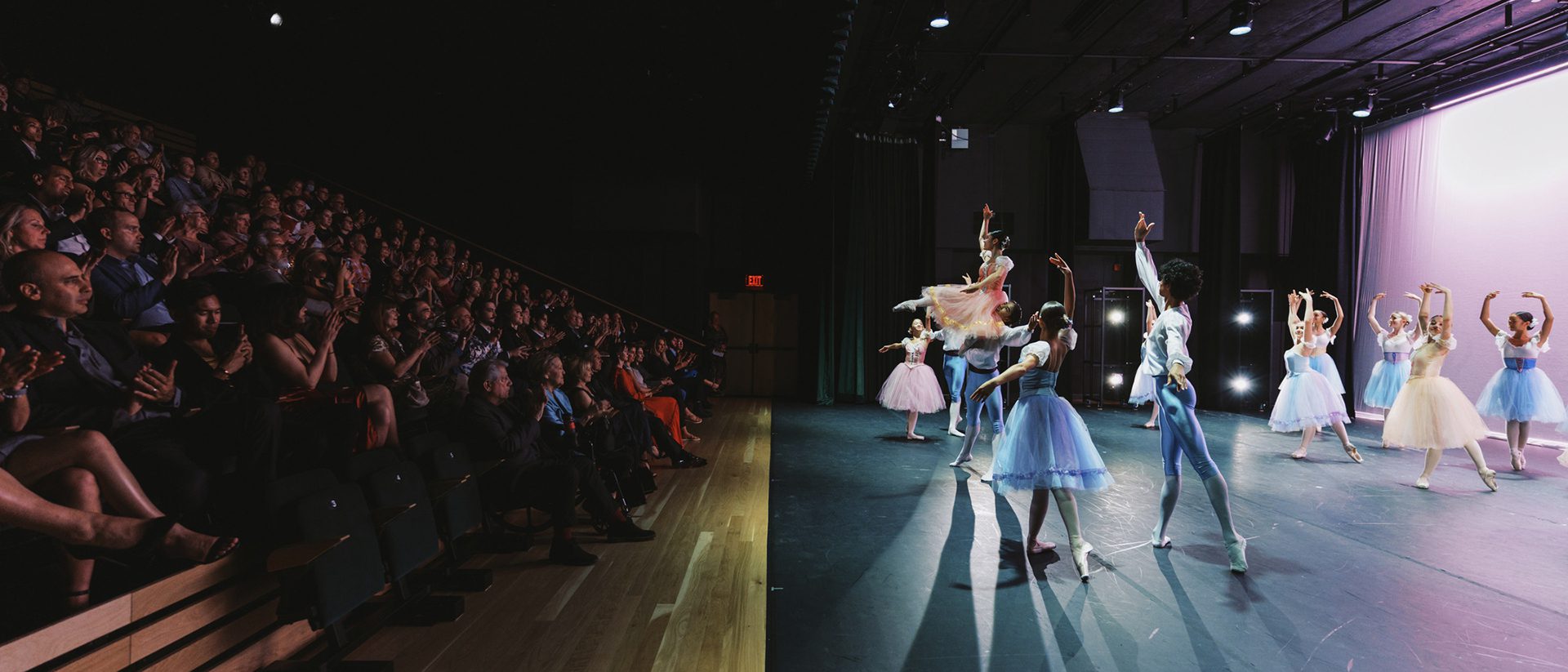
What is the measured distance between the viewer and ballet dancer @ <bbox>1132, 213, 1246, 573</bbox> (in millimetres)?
3342

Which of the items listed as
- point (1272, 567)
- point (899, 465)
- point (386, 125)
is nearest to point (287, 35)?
point (386, 125)

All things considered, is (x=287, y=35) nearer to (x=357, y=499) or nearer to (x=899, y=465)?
(x=357, y=499)

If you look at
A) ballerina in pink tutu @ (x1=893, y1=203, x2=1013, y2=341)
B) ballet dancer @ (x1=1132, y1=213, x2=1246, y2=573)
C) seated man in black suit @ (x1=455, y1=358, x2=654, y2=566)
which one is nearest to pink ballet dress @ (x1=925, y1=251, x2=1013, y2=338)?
ballerina in pink tutu @ (x1=893, y1=203, x2=1013, y2=341)

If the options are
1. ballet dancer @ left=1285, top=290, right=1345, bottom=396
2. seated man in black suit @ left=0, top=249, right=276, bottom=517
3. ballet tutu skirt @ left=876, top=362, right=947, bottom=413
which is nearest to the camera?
seated man in black suit @ left=0, top=249, right=276, bottom=517

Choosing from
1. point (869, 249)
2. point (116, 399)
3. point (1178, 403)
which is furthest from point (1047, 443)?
point (869, 249)

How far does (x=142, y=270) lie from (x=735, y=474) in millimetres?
3876

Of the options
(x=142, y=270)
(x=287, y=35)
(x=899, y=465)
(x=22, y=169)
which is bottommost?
(x=899, y=465)

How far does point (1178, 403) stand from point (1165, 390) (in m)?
0.10

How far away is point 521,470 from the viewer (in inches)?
137

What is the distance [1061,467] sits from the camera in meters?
3.21

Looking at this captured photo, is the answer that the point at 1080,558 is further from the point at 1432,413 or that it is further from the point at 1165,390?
the point at 1432,413

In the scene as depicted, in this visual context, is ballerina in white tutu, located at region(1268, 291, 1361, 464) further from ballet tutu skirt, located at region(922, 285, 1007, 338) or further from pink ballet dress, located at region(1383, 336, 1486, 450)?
ballet tutu skirt, located at region(922, 285, 1007, 338)

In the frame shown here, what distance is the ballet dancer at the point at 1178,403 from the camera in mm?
3342

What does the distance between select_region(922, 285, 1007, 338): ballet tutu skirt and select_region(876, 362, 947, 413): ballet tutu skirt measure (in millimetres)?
1261
